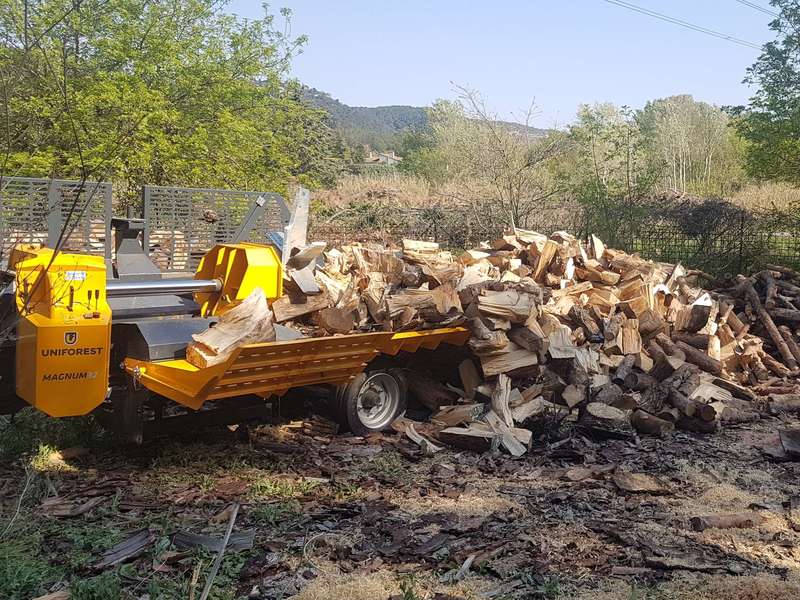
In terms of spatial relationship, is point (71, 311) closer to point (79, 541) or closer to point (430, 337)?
point (79, 541)

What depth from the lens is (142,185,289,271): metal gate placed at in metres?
8.41

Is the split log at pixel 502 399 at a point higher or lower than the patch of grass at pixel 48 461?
higher

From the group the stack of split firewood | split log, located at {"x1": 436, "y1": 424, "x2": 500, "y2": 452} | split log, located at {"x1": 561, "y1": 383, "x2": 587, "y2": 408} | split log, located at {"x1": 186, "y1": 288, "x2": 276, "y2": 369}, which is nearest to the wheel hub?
split log, located at {"x1": 436, "y1": 424, "x2": 500, "y2": 452}

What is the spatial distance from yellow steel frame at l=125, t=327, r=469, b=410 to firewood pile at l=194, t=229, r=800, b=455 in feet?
0.89

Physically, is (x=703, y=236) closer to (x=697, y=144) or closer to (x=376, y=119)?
(x=697, y=144)

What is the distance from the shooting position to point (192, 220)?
8859 mm

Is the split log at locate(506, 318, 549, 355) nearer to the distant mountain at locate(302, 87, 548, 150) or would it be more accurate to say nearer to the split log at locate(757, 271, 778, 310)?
the split log at locate(757, 271, 778, 310)

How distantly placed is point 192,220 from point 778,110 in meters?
17.1

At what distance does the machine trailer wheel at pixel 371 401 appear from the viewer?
647 centimetres

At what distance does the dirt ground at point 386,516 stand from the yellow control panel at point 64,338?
655 millimetres

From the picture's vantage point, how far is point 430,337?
6.80 m

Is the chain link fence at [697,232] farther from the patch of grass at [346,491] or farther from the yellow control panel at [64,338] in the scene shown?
the yellow control panel at [64,338]

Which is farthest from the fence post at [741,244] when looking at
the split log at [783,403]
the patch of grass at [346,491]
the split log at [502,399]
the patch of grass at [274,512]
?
the patch of grass at [274,512]

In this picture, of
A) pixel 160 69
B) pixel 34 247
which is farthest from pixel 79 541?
pixel 160 69
